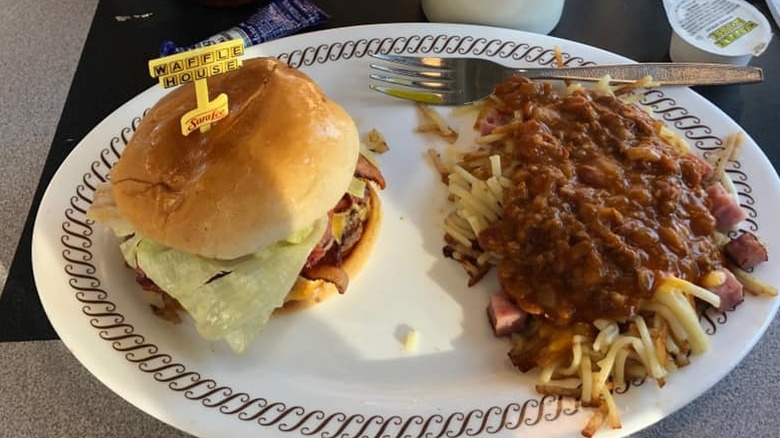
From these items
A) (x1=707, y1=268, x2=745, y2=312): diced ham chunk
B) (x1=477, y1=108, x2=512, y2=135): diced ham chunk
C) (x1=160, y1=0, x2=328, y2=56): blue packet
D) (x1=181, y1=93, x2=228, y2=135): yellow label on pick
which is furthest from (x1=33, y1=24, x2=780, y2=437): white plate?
(x1=181, y1=93, x2=228, y2=135): yellow label on pick

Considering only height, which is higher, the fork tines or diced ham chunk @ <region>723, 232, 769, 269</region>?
the fork tines

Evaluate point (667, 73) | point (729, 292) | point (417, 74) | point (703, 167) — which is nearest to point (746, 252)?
point (729, 292)

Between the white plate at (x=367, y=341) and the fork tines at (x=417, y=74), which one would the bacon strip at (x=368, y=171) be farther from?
the fork tines at (x=417, y=74)

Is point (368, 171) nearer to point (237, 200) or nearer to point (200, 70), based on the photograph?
point (237, 200)

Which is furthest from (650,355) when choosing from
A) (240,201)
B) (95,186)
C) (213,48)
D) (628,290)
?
(95,186)

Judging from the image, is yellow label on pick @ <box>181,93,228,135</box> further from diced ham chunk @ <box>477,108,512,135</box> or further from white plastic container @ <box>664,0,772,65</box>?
white plastic container @ <box>664,0,772,65</box>

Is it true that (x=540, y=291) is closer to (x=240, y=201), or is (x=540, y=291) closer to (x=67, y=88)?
(x=240, y=201)
